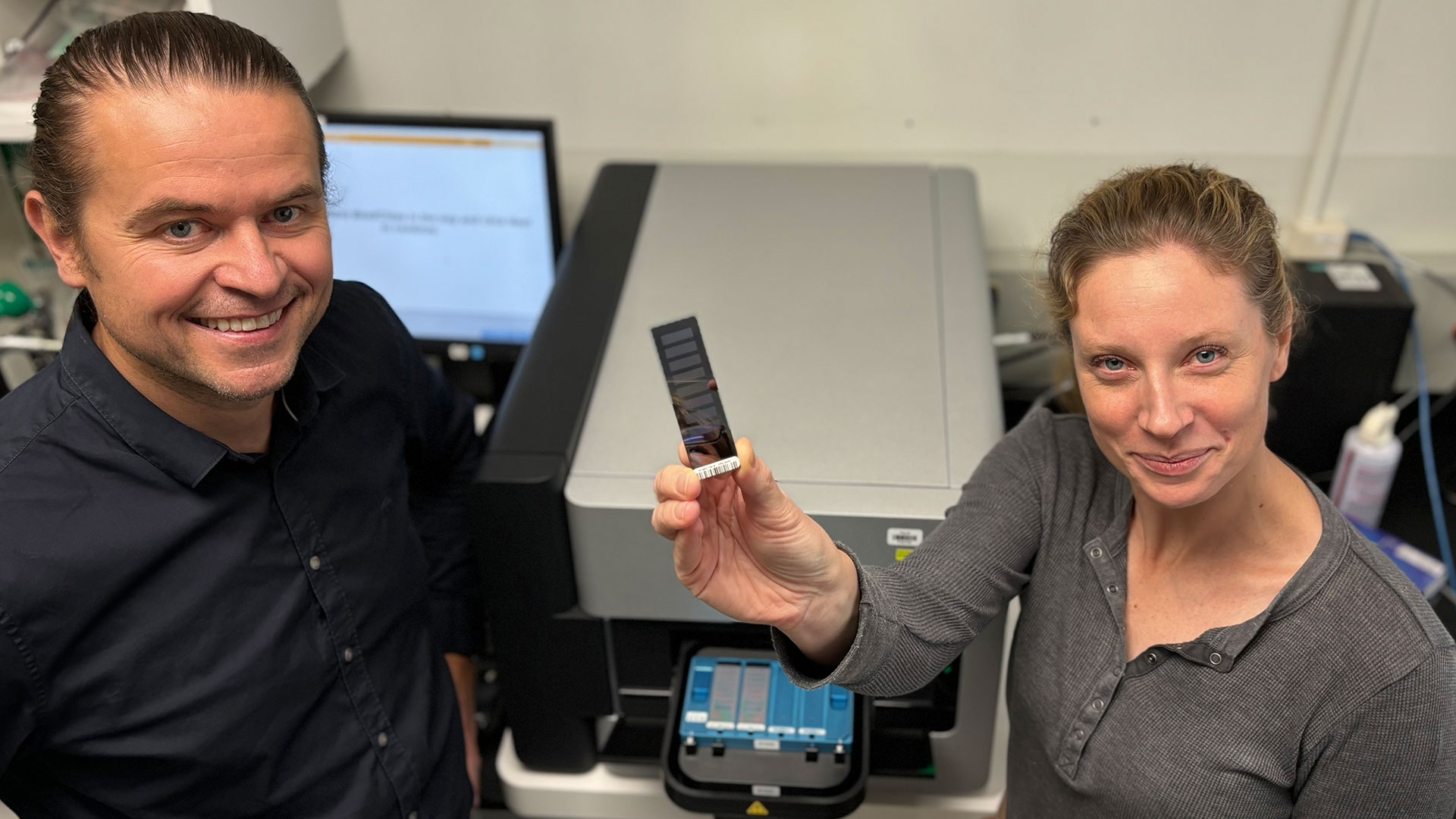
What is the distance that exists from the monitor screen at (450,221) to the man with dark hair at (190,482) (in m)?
0.47

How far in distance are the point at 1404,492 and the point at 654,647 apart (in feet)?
3.22

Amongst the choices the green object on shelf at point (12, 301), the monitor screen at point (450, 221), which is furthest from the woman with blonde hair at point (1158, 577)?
the green object on shelf at point (12, 301)

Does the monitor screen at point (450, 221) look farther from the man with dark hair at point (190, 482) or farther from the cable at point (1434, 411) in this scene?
the cable at point (1434, 411)

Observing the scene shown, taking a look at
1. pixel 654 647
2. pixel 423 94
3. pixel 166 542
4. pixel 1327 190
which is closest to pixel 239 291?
pixel 166 542

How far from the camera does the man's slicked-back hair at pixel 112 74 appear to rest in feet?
2.10

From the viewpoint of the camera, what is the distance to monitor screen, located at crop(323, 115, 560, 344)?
1.29 meters

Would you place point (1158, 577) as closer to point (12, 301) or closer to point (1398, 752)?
point (1398, 752)

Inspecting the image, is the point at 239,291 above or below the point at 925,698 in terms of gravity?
above

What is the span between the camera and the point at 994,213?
4.92 feet

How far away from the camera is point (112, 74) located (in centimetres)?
64

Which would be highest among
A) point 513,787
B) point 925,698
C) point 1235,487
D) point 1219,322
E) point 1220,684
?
point 1219,322

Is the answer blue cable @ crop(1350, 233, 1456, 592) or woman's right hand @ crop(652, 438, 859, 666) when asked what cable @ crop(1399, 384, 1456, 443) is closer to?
blue cable @ crop(1350, 233, 1456, 592)

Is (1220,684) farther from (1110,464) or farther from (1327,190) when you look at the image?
(1327,190)

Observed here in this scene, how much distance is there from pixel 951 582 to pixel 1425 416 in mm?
973
